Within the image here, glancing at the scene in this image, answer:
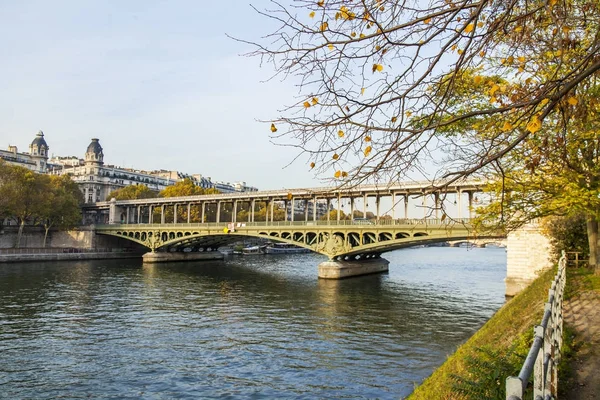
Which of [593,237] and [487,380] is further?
[593,237]

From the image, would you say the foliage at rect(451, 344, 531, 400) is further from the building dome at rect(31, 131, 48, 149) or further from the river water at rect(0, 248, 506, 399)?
the building dome at rect(31, 131, 48, 149)

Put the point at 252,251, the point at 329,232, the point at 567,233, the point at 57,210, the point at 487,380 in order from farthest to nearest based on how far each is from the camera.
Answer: the point at 252,251 < the point at 57,210 < the point at 329,232 < the point at 567,233 < the point at 487,380

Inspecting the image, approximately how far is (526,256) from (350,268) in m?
20.1

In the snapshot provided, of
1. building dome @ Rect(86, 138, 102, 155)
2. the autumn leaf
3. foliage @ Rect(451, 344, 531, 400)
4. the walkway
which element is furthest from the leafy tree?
the autumn leaf

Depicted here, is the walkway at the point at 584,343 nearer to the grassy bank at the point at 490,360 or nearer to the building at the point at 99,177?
the grassy bank at the point at 490,360

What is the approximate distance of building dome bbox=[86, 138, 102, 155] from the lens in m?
138

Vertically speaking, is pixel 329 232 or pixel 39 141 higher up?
pixel 39 141

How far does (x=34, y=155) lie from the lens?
132500 millimetres

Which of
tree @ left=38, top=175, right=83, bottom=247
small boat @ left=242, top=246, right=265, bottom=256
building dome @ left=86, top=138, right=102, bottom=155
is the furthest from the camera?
building dome @ left=86, top=138, right=102, bottom=155

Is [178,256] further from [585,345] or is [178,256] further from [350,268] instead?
[585,345]

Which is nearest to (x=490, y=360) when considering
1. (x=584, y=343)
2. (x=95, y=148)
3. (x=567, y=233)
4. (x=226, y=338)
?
(x=584, y=343)

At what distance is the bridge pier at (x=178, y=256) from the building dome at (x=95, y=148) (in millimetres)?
76222

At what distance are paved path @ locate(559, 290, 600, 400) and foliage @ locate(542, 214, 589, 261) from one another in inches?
572

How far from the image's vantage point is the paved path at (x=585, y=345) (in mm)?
7047
